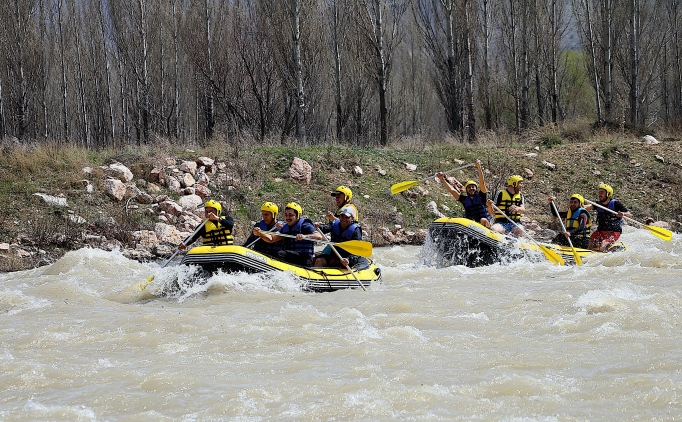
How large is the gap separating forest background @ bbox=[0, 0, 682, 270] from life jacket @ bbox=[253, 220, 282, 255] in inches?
235

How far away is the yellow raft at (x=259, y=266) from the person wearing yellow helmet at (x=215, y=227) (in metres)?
1.07

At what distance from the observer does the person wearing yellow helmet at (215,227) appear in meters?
9.73

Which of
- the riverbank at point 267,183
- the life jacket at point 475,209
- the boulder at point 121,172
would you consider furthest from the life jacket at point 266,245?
the boulder at point 121,172

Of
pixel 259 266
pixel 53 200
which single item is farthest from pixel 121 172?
pixel 259 266

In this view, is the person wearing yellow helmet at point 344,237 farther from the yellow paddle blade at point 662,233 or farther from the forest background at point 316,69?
the forest background at point 316,69

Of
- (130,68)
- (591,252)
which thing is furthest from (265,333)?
(130,68)

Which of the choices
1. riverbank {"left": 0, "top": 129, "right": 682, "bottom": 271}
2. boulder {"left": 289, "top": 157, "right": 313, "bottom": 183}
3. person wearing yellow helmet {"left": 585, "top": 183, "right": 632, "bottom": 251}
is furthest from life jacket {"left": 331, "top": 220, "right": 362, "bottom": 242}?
boulder {"left": 289, "top": 157, "right": 313, "bottom": 183}

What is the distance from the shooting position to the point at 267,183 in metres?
16.0

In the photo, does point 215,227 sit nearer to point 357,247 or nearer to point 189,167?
point 357,247

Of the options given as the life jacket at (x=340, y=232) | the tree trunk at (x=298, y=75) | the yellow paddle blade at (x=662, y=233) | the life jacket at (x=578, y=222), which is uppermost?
the tree trunk at (x=298, y=75)

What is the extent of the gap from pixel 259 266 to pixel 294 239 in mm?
1068

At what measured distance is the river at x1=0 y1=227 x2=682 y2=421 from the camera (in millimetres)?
4480

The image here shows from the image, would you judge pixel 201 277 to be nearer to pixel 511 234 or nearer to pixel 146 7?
pixel 511 234

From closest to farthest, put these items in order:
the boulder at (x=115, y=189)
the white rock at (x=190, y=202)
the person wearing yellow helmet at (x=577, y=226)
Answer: the person wearing yellow helmet at (x=577, y=226)
the boulder at (x=115, y=189)
the white rock at (x=190, y=202)
